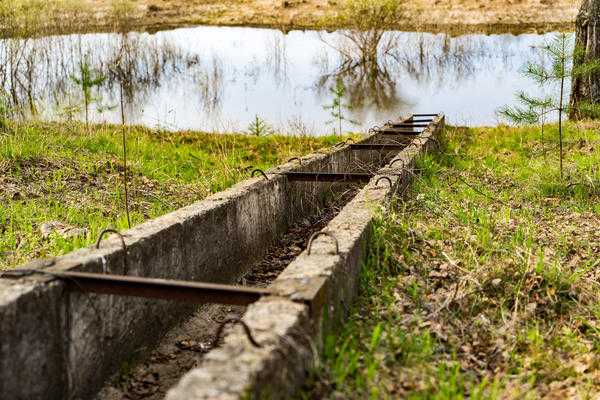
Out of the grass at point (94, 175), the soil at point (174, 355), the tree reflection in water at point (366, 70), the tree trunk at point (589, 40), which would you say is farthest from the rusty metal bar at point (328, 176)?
the tree reflection in water at point (366, 70)

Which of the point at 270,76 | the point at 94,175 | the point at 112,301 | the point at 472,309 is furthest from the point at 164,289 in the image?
the point at 270,76

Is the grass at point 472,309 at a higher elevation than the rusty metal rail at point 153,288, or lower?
lower

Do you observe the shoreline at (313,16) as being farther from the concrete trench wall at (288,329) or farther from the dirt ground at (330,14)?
the concrete trench wall at (288,329)

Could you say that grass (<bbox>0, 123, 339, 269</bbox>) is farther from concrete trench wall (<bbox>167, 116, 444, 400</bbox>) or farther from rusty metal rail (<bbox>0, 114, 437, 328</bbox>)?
concrete trench wall (<bbox>167, 116, 444, 400</bbox>)

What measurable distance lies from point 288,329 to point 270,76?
1975cm

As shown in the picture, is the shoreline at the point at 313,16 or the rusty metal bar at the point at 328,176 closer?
the rusty metal bar at the point at 328,176

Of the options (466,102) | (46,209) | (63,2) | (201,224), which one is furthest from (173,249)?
(63,2)

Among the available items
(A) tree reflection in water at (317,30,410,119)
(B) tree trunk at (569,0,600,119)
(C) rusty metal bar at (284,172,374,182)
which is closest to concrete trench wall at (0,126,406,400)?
(C) rusty metal bar at (284,172,374,182)

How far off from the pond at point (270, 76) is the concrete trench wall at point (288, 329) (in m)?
7.90

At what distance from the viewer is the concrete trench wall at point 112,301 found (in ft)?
10.2

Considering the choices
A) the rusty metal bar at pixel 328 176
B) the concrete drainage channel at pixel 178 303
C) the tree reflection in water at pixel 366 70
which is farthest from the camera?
the tree reflection in water at pixel 366 70

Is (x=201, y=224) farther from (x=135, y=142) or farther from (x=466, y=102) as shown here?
(x=466, y=102)

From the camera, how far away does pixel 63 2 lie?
2166 centimetres

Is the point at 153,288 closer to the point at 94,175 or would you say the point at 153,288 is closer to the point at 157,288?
the point at 157,288
